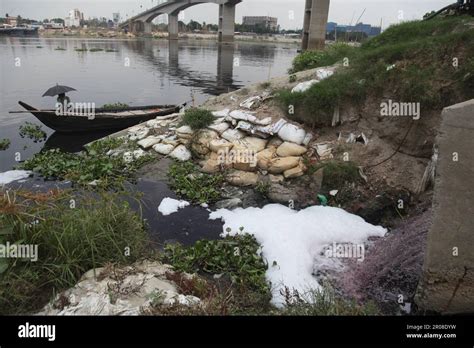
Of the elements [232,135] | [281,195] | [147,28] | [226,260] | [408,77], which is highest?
[147,28]

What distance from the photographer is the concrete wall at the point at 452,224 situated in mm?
4254

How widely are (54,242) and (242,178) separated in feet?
17.5

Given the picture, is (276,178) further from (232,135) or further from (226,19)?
(226,19)

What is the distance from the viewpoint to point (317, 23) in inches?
1651

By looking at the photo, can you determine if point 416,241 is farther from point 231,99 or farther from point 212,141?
point 231,99

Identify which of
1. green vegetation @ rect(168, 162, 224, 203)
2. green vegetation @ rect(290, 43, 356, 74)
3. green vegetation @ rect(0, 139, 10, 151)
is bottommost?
green vegetation @ rect(0, 139, 10, 151)

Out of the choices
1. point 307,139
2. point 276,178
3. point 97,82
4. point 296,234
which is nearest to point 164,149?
point 276,178

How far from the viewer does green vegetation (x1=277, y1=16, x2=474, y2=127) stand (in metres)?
9.11

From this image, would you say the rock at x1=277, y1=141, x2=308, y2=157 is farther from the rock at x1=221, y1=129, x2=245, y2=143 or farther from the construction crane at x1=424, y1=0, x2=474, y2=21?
the construction crane at x1=424, y1=0, x2=474, y2=21

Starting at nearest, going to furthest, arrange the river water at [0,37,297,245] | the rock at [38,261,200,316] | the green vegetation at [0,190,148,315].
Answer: the rock at [38,261,200,316] → the green vegetation at [0,190,148,315] → the river water at [0,37,297,245]

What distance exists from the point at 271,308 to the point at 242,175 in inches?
194

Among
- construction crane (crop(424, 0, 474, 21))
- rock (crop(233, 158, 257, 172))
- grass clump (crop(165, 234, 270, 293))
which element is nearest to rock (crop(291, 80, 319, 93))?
rock (crop(233, 158, 257, 172))

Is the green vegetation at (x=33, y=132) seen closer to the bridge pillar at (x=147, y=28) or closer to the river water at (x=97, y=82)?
the river water at (x=97, y=82)

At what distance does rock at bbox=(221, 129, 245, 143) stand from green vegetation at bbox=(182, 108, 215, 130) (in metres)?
0.87
